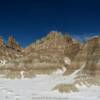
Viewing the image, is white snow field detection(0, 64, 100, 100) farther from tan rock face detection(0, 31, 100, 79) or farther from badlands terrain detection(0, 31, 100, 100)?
tan rock face detection(0, 31, 100, 79)

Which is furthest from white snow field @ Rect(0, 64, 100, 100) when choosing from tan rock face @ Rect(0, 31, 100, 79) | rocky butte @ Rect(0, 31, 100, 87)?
tan rock face @ Rect(0, 31, 100, 79)

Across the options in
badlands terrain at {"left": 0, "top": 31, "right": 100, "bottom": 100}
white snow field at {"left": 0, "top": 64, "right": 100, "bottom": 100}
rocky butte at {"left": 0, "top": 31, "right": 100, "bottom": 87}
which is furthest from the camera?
rocky butte at {"left": 0, "top": 31, "right": 100, "bottom": 87}

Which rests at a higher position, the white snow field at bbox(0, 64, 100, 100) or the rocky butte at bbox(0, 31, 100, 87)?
the rocky butte at bbox(0, 31, 100, 87)

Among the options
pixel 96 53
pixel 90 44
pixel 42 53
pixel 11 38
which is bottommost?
pixel 96 53

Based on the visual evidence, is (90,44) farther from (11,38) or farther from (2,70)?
(11,38)

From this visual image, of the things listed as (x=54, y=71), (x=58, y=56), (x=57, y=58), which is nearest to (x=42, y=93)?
(x=54, y=71)

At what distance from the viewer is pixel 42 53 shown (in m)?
87.2

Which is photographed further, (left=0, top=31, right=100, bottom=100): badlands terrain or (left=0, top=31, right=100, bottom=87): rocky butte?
(left=0, top=31, right=100, bottom=87): rocky butte

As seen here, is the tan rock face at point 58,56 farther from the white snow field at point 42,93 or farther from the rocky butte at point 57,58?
the white snow field at point 42,93

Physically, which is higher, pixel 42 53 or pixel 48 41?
pixel 48 41

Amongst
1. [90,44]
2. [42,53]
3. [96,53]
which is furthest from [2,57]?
[96,53]

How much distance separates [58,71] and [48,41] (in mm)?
29096

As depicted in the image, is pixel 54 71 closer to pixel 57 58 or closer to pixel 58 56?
pixel 57 58

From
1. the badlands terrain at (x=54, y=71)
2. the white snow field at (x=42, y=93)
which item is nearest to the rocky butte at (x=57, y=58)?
the badlands terrain at (x=54, y=71)
